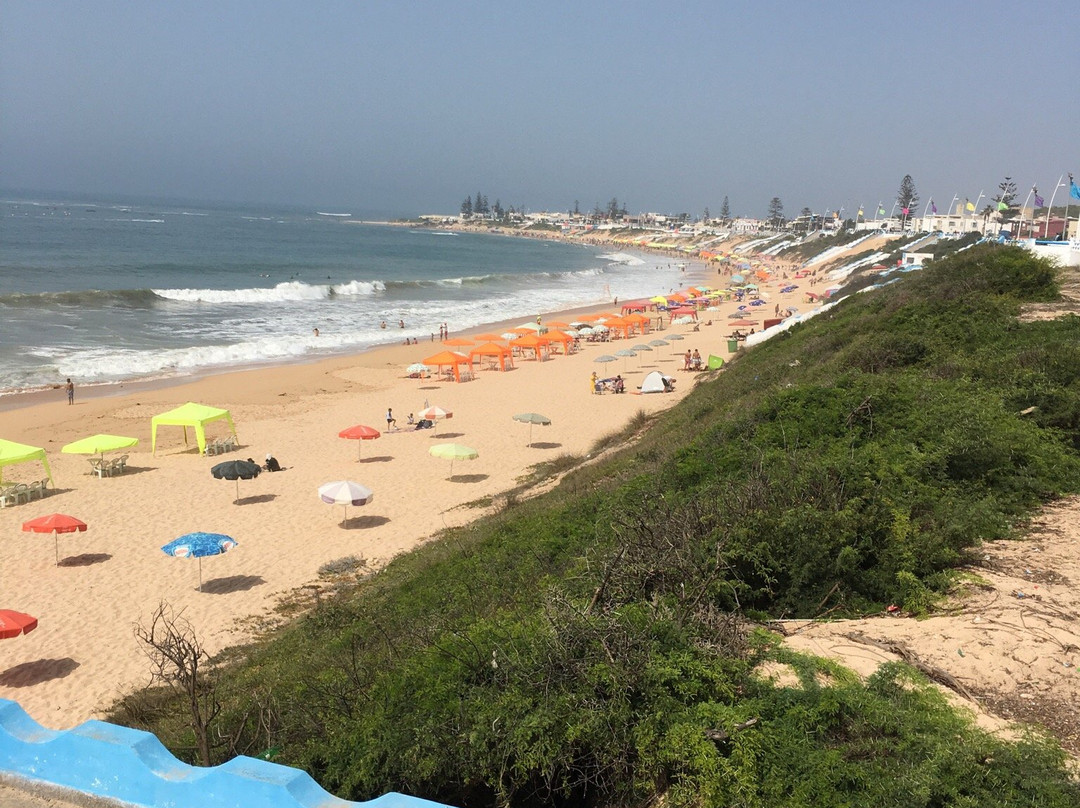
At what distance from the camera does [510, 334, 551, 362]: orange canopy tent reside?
1206 inches

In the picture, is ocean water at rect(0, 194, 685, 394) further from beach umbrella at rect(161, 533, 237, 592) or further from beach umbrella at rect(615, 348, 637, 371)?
beach umbrella at rect(161, 533, 237, 592)

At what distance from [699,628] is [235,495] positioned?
12.3 meters

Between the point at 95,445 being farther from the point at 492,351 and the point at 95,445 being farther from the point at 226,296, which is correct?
the point at 226,296

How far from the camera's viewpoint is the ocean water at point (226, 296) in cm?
2883

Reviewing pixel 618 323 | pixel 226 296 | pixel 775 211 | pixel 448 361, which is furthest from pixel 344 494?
pixel 775 211

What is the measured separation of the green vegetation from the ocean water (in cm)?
2093

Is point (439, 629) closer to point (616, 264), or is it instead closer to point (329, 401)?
point (329, 401)

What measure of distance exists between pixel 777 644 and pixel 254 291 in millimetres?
48325

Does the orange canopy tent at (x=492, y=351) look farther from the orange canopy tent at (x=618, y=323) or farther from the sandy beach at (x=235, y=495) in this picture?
the orange canopy tent at (x=618, y=323)

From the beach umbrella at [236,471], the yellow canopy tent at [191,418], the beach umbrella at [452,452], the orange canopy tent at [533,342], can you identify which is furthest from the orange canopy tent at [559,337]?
the beach umbrella at [236,471]

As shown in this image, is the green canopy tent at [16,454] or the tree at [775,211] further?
the tree at [775,211]

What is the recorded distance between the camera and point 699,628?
5.00 meters

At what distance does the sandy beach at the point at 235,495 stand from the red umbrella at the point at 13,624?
491 millimetres

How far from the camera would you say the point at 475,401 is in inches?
919
